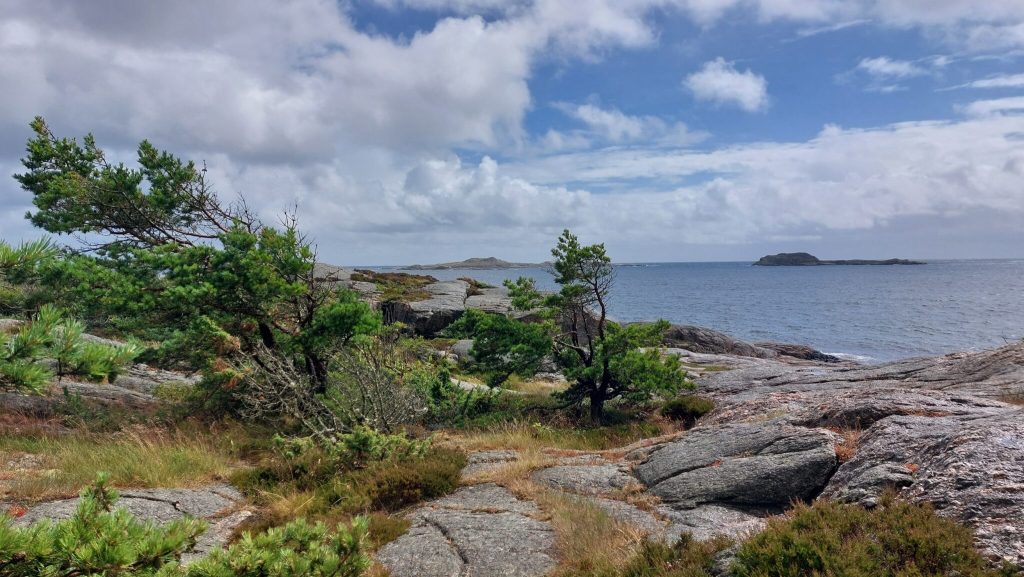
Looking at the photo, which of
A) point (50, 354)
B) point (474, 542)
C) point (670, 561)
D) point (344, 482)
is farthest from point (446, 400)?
point (50, 354)

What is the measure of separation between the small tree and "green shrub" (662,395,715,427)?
574 mm

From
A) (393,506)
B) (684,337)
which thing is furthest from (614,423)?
(684,337)

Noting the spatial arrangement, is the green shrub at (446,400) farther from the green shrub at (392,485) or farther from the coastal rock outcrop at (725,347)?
the coastal rock outcrop at (725,347)

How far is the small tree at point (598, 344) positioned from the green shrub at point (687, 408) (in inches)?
22.6

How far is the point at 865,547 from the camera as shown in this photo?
15.1ft

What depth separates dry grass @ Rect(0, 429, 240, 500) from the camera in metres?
8.18

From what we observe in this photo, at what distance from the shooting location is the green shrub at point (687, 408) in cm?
1555

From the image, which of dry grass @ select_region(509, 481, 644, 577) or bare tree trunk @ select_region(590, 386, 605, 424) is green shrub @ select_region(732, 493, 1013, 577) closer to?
dry grass @ select_region(509, 481, 644, 577)

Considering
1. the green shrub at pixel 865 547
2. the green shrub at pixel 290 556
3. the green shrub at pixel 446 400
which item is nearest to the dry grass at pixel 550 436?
the green shrub at pixel 446 400

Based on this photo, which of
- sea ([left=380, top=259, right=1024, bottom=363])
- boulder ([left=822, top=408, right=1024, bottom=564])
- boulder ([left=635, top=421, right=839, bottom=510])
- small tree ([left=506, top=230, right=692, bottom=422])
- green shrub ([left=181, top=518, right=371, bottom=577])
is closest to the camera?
green shrub ([left=181, top=518, right=371, bottom=577])

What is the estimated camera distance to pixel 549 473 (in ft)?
31.6

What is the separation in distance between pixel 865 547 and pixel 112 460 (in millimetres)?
10393

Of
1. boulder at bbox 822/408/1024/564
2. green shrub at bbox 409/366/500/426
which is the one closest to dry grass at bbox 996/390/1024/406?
boulder at bbox 822/408/1024/564

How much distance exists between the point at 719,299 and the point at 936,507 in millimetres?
112236
